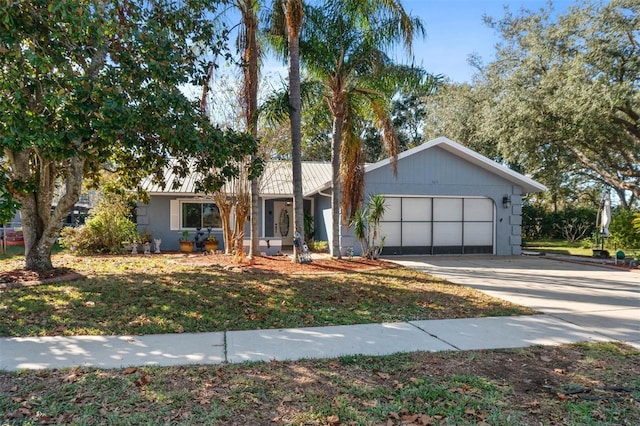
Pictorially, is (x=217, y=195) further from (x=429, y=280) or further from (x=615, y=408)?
(x=615, y=408)

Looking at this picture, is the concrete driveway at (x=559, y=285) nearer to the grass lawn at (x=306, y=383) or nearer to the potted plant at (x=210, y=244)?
the grass lawn at (x=306, y=383)

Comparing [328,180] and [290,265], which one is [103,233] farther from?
[328,180]

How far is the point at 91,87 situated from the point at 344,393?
18.6ft

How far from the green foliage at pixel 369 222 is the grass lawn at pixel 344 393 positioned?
7771mm

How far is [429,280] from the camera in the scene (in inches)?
390

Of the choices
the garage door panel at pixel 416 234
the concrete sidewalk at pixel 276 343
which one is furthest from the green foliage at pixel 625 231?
the concrete sidewalk at pixel 276 343

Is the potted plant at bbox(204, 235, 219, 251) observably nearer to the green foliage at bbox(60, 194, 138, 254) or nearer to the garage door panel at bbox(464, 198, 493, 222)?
the green foliage at bbox(60, 194, 138, 254)

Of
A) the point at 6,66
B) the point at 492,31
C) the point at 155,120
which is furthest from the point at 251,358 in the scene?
the point at 492,31

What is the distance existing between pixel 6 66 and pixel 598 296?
11443mm

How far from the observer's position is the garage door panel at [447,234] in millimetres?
15994

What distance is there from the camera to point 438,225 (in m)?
16.0

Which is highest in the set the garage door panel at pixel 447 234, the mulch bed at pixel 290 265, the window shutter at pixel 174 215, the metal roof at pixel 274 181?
the metal roof at pixel 274 181

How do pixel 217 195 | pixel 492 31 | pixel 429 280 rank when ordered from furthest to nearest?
pixel 492 31
pixel 217 195
pixel 429 280

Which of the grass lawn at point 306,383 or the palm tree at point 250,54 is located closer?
the grass lawn at point 306,383
